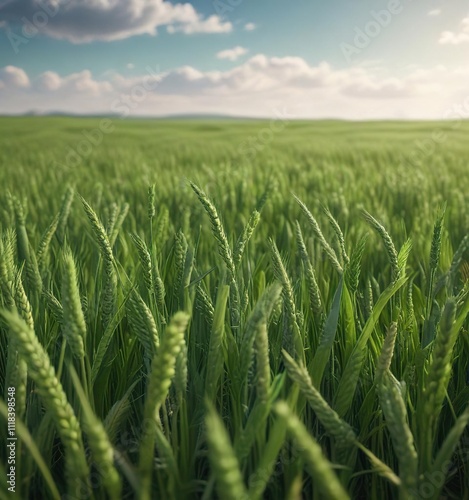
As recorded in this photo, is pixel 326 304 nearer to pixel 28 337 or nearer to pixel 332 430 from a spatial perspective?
pixel 332 430

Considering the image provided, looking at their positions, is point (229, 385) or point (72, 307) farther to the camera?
point (229, 385)

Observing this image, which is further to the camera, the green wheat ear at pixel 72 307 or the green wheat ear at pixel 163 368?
the green wheat ear at pixel 72 307

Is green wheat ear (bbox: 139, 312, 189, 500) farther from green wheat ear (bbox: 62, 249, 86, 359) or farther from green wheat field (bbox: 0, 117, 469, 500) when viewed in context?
green wheat ear (bbox: 62, 249, 86, 359)

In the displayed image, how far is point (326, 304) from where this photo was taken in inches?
43.2

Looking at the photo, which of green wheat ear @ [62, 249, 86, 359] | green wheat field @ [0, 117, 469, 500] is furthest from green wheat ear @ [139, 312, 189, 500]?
green wheat ear @ [62, 249, 86, 359]

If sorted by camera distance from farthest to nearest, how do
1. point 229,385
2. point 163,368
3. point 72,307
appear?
point 229,385
point 72,307
point 163,368

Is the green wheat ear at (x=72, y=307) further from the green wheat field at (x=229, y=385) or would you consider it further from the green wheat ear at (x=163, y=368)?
the green wheat ear at (x=163, y=368)

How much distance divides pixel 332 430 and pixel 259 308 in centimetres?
17

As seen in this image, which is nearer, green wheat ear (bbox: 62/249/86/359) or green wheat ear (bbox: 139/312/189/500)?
green wheat ear (bbox: 139/312/189/500)

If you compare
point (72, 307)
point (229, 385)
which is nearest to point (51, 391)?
point (72, 307)

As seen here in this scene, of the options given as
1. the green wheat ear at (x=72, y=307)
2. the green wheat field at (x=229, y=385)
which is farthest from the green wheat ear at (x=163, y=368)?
the green wheat ear at (x=72, y=307)

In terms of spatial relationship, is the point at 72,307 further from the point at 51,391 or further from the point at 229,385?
the point at 229,385

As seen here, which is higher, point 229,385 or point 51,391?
point 51,391

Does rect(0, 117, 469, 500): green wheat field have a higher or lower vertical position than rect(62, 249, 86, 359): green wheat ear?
lower
